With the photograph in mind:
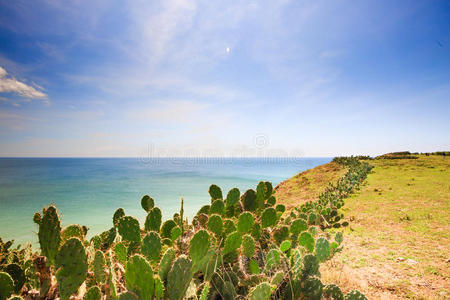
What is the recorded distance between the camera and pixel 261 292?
2.52ft

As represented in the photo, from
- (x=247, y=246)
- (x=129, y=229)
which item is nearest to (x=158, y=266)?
(x=129, y=229)

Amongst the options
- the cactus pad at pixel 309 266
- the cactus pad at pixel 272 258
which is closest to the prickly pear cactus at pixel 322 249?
the cactus pad at pixel 309 266

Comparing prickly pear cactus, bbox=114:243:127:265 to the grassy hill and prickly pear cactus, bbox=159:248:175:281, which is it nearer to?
prickly pear cactus, bbox=159:248:175:281

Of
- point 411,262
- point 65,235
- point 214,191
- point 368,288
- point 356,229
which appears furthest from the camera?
point 356,229

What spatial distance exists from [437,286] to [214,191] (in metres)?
2.78

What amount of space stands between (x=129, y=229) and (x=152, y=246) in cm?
23

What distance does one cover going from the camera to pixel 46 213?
732 mm

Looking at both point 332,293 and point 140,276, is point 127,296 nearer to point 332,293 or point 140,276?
point 140,276

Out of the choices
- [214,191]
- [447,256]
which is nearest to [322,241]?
[214,191]

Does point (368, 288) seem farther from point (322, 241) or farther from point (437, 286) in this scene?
point (322, 241)

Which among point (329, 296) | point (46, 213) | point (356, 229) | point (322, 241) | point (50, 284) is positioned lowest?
point (356, 229)

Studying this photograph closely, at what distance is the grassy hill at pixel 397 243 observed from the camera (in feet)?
6.94

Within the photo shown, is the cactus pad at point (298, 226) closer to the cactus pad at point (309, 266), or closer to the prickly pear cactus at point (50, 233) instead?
the cactus pad at point (309, 266)

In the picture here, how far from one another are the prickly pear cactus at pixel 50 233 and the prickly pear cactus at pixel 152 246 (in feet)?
1.10
